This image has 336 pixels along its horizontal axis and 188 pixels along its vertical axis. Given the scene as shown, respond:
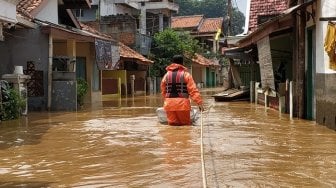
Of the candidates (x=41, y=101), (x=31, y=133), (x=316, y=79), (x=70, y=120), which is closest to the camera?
(x=31, y=133)

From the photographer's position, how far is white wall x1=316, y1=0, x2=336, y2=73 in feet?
35.1

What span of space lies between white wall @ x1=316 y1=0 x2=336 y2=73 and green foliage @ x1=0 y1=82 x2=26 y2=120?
326 inches

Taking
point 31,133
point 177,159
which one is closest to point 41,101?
point 31,133

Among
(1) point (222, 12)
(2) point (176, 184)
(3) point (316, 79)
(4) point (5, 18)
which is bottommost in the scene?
(2) point (176, 184)

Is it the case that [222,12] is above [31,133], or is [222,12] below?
above

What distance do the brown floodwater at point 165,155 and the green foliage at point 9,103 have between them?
4.71ft

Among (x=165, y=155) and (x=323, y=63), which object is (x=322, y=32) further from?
(x=165, y=155)

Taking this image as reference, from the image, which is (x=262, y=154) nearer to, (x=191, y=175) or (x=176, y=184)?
(x=191, y=175)

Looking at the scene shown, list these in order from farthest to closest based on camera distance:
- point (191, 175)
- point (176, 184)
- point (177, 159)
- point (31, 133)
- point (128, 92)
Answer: point (128, 92) < point (31, 133) < point (177, 159) < point (191, 175) < point (176, 184)

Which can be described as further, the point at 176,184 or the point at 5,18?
the point at 5,18

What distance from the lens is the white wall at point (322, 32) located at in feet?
35.1

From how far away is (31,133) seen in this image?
10.6m

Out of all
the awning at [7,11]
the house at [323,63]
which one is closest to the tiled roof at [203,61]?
the house at [323,63]

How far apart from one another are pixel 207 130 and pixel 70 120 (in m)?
4.59
